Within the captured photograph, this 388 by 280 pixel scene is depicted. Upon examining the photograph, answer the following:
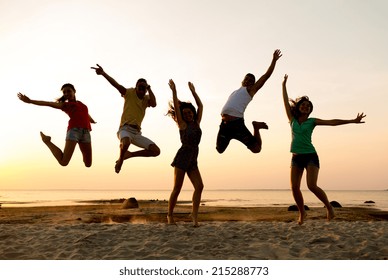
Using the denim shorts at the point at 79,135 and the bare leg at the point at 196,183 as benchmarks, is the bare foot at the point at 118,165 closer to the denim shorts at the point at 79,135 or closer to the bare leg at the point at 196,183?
the denim shorts at the point at 79,135

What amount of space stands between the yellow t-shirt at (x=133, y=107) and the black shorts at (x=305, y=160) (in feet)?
10.9

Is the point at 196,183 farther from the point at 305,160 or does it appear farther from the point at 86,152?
the point at 86,152

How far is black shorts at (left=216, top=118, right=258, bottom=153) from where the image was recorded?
7973 millimetres

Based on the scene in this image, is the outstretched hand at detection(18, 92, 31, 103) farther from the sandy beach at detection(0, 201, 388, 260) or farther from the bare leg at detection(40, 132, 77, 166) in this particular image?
the sandy beach at detection(0, 201, 388, 260)

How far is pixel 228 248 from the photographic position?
21.4 ft

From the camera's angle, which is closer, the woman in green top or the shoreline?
the woman in green top

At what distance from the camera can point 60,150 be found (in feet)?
27.6

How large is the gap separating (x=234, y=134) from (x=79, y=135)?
3.26 meters

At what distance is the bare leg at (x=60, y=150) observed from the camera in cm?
809

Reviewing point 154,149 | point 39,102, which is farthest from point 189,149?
point 39,102

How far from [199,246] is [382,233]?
371 cm

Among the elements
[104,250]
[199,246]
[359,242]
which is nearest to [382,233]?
[359,242]

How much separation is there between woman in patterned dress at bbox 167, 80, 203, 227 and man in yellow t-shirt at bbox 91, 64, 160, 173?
63 cm

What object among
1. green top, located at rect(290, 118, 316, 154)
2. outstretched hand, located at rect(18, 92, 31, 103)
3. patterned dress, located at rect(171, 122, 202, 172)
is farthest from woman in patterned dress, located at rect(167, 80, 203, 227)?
outstretched hand, located at rect(18, 92, 31, 103)
